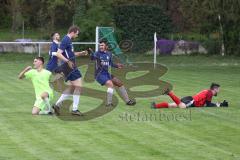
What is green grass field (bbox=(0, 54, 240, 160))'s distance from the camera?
10.6 metres

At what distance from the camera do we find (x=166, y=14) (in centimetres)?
4669

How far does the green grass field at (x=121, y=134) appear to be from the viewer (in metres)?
10.6

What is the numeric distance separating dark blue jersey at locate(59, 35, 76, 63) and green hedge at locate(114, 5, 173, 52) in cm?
2877

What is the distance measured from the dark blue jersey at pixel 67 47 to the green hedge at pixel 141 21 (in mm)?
28774

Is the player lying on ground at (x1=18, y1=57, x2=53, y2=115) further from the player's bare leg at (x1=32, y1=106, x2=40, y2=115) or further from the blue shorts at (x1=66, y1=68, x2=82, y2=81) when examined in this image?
the blue shorts at (x1=66, y1=68, x2=82, y2=81)

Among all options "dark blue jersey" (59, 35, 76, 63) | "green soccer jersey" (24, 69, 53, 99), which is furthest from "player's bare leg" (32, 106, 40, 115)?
"dark blue jersey" (59, 35, 76, 63)

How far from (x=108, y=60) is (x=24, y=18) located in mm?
33804

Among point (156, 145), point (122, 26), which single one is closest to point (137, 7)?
point (122, 26)

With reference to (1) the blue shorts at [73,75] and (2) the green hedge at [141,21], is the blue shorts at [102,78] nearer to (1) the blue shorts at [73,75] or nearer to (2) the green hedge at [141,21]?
(1) the blue shorts at [73,75]

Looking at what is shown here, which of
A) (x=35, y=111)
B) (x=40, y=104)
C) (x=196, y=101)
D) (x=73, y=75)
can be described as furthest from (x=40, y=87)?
(x=196, y=101)

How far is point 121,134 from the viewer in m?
12.5

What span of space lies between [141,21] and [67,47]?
99.6 feet

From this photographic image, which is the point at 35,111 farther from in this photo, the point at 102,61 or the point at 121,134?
the point at 121,134

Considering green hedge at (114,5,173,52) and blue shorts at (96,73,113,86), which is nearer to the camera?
blue shorts at (96,73,113,86)
